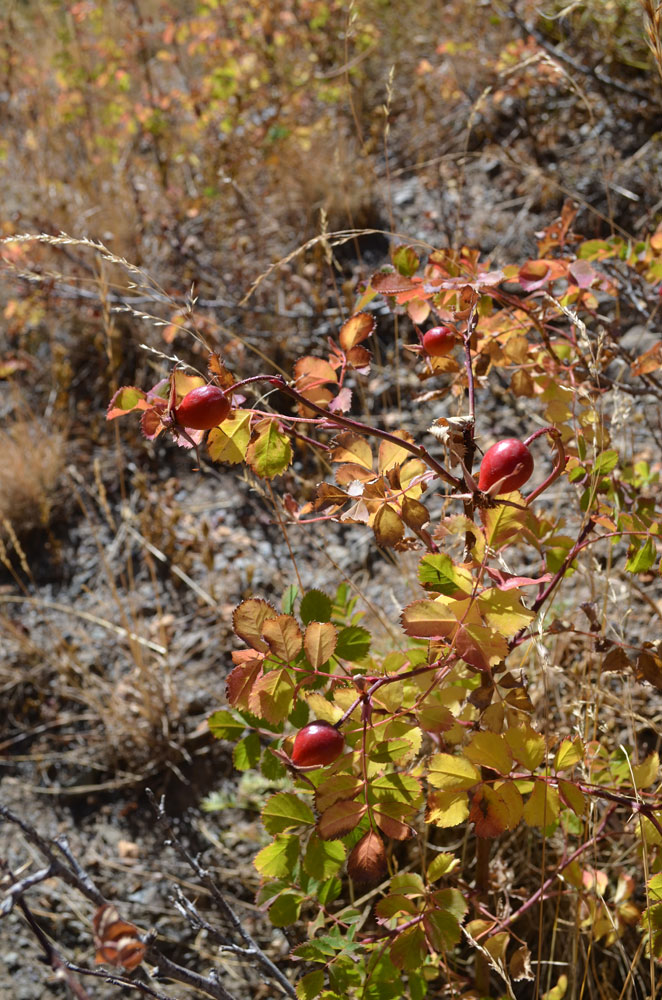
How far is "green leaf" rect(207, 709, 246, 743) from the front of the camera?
123cm

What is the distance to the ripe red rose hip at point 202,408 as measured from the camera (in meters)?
0.84

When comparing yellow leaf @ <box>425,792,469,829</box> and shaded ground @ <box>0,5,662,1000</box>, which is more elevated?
yellow leaf @ <box>425,792,469,829</box>

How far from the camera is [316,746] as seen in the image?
0.87 metres

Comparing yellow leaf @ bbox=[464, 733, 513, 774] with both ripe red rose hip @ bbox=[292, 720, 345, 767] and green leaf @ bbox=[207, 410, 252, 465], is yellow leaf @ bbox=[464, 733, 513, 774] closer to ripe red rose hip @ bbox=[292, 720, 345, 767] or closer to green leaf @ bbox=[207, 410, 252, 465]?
ripe red rose hip @ bbox=[292, 720, 345, 767]

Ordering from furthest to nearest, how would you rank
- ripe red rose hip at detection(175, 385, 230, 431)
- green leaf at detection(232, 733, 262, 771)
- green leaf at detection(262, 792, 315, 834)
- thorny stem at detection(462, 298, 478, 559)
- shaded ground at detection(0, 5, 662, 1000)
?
1. shaded ground at detection(0, 5, 662, 1000)
2. green leaf at detection(232, 733, 262, 771)
3. green leaf at detection(262, 792, 315, 834)
4. thorny stem at detection(462, 298, 478, 559)
5. ripe red rose hip at detection(175, 385, 230, 431)

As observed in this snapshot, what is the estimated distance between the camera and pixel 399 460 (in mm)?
1025

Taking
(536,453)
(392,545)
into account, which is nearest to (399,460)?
(392,545)

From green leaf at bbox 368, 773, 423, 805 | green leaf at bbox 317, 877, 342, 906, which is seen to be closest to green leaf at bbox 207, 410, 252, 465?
green leaf at bbox 368, 773, 423, 805

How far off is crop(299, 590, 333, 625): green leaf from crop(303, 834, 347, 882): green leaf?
0.28m

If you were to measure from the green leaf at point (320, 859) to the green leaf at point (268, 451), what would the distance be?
0.49m

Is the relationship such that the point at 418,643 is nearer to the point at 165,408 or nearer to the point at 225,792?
the point at 165,408

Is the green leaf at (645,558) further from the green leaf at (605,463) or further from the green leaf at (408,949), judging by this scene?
the green leaf at (408,949)

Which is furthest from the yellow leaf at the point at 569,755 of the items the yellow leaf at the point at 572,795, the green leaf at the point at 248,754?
the green leaf at the point at 248,754

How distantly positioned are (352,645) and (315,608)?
0.07m
